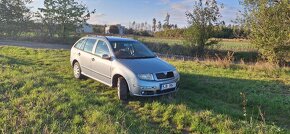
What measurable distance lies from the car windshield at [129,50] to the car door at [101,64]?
28 cm

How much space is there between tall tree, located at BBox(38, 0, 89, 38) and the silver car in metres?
23.6

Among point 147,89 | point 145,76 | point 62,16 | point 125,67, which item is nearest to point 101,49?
point 125,67

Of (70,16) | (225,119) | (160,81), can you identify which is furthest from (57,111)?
(70,16)

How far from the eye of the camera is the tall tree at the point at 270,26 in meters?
15.2

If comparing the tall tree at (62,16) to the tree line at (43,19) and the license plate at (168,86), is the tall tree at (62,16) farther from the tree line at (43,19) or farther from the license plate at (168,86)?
the license plate at (168,86)

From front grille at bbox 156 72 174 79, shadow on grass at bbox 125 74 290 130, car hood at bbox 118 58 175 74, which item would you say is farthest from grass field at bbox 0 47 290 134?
car hood at bbox 118 58 175 74

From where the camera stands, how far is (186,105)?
22.2ft

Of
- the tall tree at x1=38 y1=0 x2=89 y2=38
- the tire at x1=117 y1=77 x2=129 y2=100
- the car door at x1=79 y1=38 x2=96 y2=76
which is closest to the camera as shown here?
the tire at x1=117 y1=77 x2=129 y2=100

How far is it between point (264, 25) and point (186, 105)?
11590 mm

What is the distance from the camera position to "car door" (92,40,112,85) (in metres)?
7.80

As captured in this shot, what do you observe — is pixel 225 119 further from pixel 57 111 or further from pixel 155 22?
pixel 155 22

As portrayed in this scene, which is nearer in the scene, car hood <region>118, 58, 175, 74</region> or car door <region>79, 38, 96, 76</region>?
car hood <region>118, 58, 175, 74</region>

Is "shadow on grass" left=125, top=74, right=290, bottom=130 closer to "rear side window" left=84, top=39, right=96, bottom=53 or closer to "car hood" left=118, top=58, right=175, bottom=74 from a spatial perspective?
"car hood" left=118, top=58, right=175, bottom=74

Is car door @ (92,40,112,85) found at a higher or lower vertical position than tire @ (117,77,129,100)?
higher
